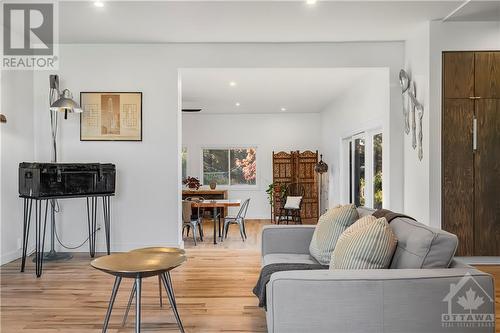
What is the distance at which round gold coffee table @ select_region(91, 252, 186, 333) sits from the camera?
215 cm

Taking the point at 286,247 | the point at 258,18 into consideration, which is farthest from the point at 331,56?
the point at 286,247

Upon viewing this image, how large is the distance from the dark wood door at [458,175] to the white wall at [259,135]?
17.9 feet

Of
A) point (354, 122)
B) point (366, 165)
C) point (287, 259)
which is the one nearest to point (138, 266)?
point (287, 259)

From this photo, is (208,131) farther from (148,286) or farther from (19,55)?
(148,286)

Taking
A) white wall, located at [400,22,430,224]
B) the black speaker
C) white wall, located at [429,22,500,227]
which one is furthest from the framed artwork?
white wall, located at [429,22,500,227]

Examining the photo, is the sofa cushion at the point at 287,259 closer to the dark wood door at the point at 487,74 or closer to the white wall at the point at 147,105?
the white wall at the point at 147,105

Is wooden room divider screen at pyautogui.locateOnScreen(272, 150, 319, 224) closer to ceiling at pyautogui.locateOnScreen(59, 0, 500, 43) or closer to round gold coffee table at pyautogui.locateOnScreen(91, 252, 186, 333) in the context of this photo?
ceiling at pyautogui.locateOnScreen(59, 0, 500, 43)

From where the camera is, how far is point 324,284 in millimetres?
1758

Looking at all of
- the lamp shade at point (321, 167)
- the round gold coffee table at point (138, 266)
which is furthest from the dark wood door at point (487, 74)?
the lamp shade at point (321, 167)

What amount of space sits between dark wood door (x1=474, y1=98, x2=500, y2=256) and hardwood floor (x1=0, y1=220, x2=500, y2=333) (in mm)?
323

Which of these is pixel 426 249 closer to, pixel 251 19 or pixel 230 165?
pixel 251 19

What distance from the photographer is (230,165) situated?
9820 mm

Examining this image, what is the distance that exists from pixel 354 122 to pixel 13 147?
5021mm

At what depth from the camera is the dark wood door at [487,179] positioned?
164 inches
